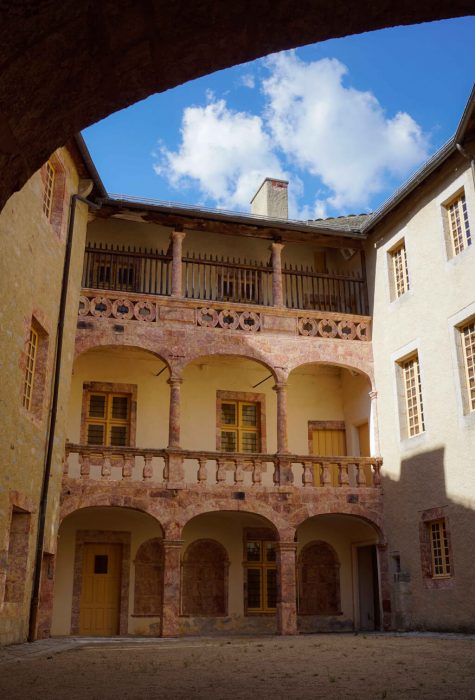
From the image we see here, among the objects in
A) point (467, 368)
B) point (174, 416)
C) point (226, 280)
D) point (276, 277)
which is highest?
point (226, 280)

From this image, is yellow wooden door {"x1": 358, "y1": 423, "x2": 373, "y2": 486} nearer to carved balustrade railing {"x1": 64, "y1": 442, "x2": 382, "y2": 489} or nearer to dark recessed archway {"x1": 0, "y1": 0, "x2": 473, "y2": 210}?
carved balustrade railing {"x1": 64, "y1": 442, "x2": 382, "y2": 489}

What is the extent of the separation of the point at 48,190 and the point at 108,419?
5.81 metres

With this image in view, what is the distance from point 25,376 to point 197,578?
718 centimetres

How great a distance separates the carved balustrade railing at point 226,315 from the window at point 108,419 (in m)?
2.63

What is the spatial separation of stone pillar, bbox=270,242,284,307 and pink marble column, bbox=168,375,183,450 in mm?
2867

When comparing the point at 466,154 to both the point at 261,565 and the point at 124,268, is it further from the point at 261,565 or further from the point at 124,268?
the point at 261,565

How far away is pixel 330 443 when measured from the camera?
61.2 ft

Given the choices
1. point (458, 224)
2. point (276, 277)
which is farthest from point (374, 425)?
point (458, 224)

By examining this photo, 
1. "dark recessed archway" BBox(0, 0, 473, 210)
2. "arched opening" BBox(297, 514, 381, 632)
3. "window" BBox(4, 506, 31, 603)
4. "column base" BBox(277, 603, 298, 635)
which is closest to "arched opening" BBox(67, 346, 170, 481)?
"column base" BBox(277, 603, 298, 635)

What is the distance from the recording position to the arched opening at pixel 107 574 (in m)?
15.9

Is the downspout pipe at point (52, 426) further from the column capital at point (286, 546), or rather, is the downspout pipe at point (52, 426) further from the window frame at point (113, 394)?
the column capital at point (286, 546)

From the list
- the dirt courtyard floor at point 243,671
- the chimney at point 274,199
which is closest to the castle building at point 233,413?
the chimney at point 274,199

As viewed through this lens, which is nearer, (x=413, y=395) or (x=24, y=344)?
(x=24, y=344)

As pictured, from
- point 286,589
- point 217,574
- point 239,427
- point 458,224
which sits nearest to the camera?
point 458,224
